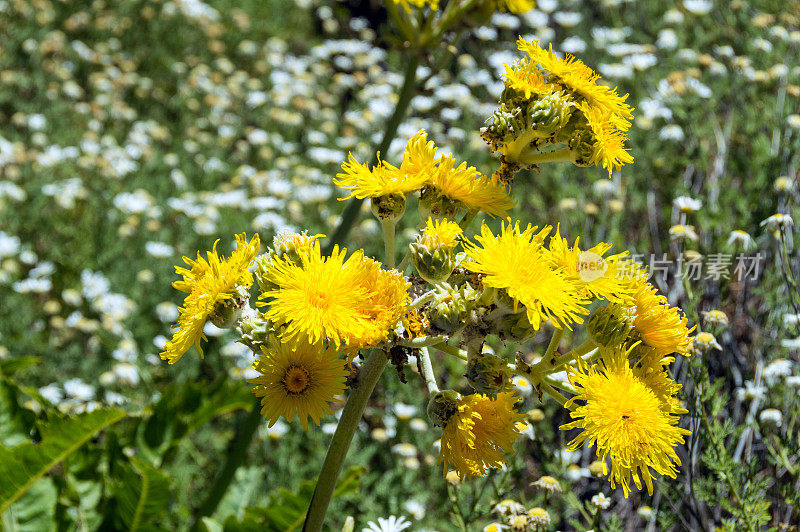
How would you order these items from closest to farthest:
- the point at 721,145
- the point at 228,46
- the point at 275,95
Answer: the point at 721,145 < the point at 275,95 < the point at 228,46

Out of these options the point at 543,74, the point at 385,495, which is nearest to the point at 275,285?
the point at 543,74

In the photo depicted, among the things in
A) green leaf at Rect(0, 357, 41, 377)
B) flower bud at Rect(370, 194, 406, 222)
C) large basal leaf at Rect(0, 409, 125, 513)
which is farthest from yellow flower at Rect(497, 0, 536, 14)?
green leaf at Rect(0, 357, 41, 377)

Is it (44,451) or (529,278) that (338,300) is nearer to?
(529,278)

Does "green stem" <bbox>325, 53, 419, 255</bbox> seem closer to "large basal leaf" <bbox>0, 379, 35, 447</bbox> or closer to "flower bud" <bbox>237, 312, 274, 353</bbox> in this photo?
"flower bud" <bbox>237, 312, 274, 353</bbox>

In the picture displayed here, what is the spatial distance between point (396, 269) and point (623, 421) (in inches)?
16.1

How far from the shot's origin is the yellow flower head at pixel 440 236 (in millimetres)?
1040

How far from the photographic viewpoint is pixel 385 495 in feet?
7.60

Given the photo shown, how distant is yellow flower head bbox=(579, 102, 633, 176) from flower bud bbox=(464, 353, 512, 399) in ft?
1.22

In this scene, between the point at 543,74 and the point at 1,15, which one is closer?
the point at 543,74

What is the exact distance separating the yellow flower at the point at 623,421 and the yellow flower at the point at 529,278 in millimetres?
106

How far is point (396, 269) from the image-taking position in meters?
1.13

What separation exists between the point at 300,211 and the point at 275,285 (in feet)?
9.15

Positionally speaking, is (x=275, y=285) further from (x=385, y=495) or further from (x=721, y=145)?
(x=721, y=145)

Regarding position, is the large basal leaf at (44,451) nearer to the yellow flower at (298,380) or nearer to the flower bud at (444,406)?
the yellow flower at (298,380)
